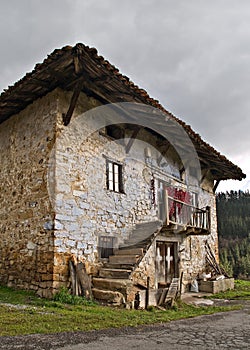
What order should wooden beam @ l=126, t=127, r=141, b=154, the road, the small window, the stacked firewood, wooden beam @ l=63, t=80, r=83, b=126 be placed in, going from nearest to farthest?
the road → wooden beam @ l=63, t=80, r=83, b=126 → the small window → wooden beam @ l=126, t=127, r=141, b=154 → the stacked firewood

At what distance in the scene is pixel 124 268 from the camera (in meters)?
8.27

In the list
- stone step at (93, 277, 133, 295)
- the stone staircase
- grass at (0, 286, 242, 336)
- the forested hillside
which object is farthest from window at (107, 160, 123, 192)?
the forested hillside

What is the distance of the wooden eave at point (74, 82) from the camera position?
7.07m

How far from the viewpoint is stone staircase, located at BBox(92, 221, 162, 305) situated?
7211 millimetres

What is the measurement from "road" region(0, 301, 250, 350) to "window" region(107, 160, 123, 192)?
469 centimetres

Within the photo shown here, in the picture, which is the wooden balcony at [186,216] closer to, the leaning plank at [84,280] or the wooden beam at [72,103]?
the leaning plank at [84,280]

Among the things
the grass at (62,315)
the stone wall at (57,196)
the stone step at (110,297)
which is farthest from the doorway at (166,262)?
the stone step at (110,297)

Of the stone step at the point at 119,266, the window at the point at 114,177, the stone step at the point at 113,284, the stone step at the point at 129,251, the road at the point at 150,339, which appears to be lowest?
the road at the point at 150,339

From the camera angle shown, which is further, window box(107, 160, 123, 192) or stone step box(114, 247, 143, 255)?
window box(107, 160, 123, 192)

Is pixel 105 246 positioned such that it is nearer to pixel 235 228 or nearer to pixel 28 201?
pixel 28 201

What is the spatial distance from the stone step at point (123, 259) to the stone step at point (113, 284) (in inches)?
28.6

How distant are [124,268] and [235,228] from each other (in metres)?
23.7

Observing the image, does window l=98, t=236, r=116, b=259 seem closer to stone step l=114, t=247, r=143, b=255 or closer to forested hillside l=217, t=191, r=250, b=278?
stone step l=114, t=247, r=143, b=255

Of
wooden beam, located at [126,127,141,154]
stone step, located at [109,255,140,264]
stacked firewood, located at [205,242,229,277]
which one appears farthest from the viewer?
stacked firewood, located at [205,242,229,277]
